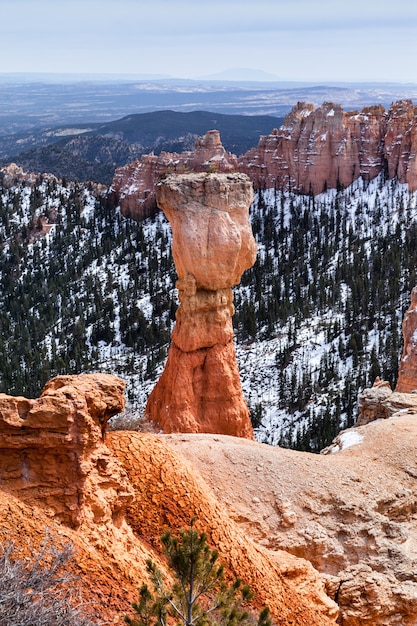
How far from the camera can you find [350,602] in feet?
41.7

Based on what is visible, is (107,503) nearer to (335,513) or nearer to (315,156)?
(335,513)

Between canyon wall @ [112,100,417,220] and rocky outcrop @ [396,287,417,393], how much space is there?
61971mm

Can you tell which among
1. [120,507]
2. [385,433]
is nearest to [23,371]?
[385,433]

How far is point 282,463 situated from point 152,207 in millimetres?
88905

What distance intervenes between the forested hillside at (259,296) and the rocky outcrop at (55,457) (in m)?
29.7

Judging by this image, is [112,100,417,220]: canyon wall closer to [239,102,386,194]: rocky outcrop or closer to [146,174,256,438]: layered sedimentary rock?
[239,102,386,194]: rocky outcrop

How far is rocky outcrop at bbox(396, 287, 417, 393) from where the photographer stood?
3391 centimetres

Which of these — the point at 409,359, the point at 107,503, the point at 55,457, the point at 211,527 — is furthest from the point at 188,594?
the point at 409,359

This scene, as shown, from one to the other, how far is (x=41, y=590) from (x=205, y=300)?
15.9m

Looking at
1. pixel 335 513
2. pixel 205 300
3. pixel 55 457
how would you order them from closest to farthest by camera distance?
pixel 55 457, pixel 335 513, pixel 205 300

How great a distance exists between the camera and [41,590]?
7.87 metres

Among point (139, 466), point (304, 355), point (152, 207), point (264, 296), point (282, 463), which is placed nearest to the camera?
point (139, 466)

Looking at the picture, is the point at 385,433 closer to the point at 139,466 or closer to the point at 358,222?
the point at 139,466

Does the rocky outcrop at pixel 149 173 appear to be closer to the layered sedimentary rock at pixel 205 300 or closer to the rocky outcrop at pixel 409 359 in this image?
the rocky outcrop at pixel 409 359
